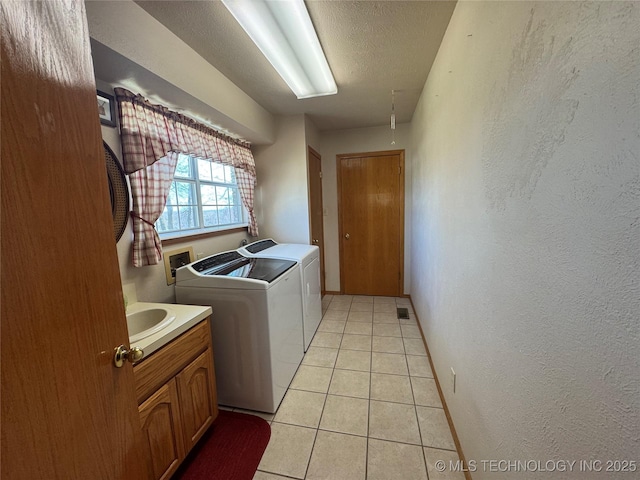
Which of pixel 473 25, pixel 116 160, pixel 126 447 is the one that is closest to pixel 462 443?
pixel 126 447

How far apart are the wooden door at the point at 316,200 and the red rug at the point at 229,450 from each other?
1.93 m

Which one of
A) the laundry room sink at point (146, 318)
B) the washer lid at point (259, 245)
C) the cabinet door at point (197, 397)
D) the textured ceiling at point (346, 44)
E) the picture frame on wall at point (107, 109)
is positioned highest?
the textured ceiling at point (346, 44)

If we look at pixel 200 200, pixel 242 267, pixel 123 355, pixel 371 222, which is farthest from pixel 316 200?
pixel 123 355

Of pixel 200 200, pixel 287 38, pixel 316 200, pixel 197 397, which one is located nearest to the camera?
pixel 197 397

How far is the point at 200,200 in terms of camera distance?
2240 millimetres

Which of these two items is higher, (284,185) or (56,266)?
(284,185)

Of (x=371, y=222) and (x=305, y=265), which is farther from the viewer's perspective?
(x=371, y=222)

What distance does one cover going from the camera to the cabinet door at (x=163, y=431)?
1.06 metres

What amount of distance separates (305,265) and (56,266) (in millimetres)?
1844

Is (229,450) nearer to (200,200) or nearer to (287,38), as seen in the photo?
(200,200)

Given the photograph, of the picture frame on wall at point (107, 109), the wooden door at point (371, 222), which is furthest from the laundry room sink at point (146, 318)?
the wooden door at point (371, 222)

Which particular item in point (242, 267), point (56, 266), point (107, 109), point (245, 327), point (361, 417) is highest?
point (107, 109)

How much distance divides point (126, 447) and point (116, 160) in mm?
1409

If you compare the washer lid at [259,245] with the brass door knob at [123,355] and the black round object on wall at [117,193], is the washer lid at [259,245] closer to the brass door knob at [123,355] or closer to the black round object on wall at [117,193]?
the black round object on wall at [117,193]
